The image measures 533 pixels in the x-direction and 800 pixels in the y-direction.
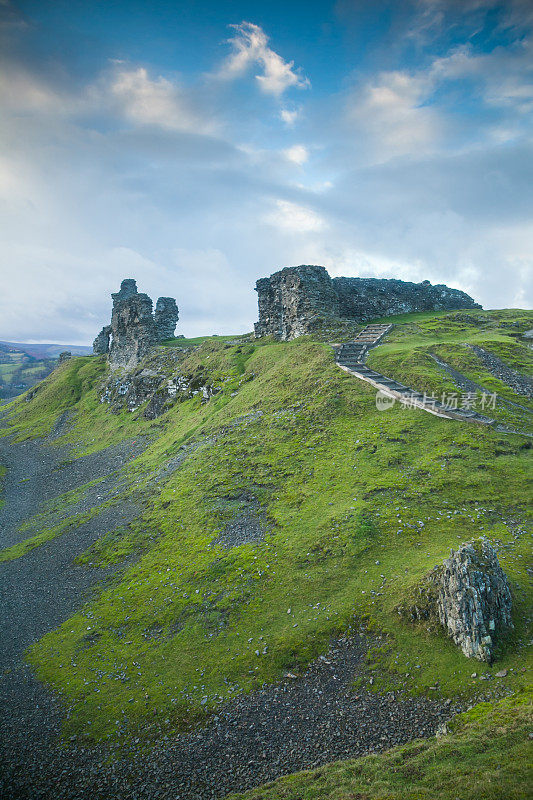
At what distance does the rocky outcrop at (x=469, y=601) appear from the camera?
1220 centimetres

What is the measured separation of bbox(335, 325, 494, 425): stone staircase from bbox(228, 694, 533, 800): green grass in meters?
17.5

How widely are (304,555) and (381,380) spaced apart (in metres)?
17.2

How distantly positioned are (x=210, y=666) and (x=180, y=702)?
4.83ft

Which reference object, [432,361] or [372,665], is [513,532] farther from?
[432,361]

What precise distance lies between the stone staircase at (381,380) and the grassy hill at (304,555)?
93 cm

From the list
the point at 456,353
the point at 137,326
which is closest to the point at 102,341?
the point at 137,326

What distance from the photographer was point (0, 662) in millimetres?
17000

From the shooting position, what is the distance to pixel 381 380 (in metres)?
30.9

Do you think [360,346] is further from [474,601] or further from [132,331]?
[132,331]

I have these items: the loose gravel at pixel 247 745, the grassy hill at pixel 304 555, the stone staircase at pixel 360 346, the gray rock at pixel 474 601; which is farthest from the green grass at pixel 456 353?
the loose gravel at pixel 247 745

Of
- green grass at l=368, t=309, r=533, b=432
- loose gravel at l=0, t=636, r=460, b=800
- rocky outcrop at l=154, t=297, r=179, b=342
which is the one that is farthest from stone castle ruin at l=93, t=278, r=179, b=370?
loose gravel at l=0, t=636, r=460, b=800

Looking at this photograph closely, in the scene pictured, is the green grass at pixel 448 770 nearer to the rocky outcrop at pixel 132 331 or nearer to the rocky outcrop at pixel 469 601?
the rocky outcrop at pixel 469 601

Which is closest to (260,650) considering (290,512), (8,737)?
(290,512)

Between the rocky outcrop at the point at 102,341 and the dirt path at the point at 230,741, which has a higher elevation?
the rocky outcrop at the point at 102,341
